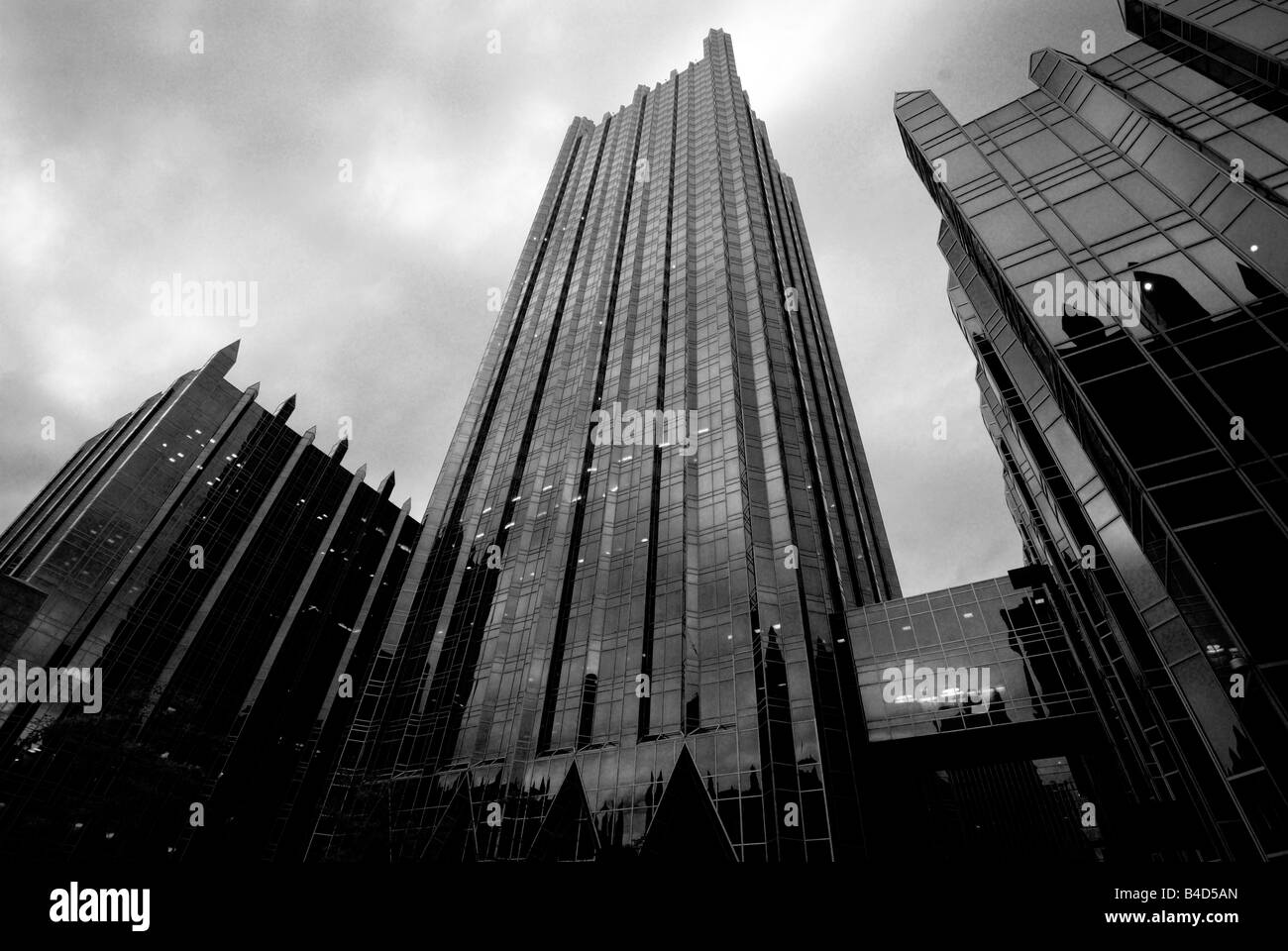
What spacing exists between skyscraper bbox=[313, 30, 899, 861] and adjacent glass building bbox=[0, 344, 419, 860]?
1539 centimetres

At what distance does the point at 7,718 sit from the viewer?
4672 centimetres

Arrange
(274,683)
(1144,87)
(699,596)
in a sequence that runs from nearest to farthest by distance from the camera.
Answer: (1144,87) → (699,596) → (274,683)

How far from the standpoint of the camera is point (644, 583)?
4431 cm

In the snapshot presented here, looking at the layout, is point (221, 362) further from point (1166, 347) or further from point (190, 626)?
point (1166, 347)

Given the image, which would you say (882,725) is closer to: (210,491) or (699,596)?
(699,596)

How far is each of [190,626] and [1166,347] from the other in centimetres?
7352

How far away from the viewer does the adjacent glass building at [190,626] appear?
41969 millimetres

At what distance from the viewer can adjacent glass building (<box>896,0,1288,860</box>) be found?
13633 mm

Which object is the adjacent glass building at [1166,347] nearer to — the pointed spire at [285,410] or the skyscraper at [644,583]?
the skyscraper at [644,583]

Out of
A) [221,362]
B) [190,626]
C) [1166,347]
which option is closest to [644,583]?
[1166,347]
